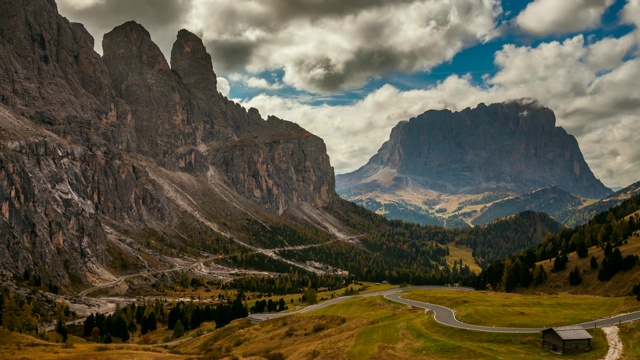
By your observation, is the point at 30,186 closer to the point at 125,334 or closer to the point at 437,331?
the point at 125,334

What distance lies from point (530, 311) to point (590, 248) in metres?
71.1

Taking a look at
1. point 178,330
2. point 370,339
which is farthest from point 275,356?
point 178,330

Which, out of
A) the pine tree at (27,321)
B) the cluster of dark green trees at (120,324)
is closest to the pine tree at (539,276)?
the cluster of dark green trees at (120,324)

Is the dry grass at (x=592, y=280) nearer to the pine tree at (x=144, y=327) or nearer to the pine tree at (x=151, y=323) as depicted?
the pine tree at (x=151, y=323)

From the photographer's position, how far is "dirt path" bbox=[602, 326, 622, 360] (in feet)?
178

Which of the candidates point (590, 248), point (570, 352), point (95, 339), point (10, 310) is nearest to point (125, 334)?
point (95, 339)

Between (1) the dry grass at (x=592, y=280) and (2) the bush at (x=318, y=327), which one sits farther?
(1) the dry grass at (x=592, y=280)

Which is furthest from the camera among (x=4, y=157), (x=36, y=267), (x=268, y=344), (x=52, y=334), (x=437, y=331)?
(x=4, y=157)

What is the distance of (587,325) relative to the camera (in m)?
65.9

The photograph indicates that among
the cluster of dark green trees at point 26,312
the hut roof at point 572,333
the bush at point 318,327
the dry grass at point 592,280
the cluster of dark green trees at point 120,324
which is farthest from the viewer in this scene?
the cluster of dark green trees at point 120,324

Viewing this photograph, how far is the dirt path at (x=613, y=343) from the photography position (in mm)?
54316

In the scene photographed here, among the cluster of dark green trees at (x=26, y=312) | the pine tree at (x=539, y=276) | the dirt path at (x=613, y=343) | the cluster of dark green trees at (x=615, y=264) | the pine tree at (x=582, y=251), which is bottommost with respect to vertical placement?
the cluster of dark green trees at (x=26, y=312)

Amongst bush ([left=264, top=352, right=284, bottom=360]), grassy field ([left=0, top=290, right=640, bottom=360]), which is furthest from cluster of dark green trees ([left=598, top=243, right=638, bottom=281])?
bush ([left=264, top=352, right=284, bottom=360])

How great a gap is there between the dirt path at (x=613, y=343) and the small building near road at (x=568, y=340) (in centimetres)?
266
